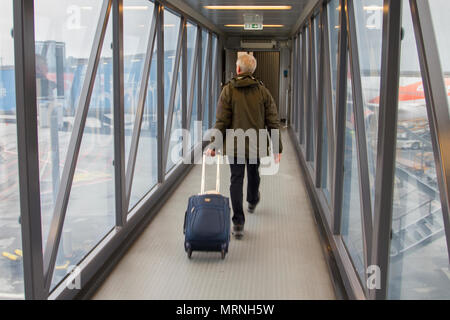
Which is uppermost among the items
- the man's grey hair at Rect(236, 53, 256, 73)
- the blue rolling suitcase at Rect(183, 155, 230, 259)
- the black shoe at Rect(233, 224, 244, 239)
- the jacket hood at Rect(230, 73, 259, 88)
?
the man's grey hair at Rect(236, 53, 256, 73)

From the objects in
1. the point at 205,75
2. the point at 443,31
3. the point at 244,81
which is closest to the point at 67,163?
the point at 244,81

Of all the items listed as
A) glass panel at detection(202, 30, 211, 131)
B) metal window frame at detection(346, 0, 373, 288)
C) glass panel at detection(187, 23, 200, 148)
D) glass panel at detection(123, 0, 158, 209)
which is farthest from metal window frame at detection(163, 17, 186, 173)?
glass panel at detection(202, 30, 211, 131)

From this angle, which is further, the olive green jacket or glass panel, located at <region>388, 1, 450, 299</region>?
the olive green jacket

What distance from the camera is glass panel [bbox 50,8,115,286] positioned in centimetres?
341

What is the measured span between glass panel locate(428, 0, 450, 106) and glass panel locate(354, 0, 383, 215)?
1.03 metres

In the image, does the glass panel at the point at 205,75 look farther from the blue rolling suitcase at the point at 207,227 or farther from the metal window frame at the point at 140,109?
the blue rolling suitcase at the point at 207,227

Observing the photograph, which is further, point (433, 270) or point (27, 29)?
point (27, 29)

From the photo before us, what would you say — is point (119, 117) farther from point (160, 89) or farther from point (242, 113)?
point (160, 89)

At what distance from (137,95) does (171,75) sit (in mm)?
1795

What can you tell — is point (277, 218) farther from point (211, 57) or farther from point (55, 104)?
point (211, 57)

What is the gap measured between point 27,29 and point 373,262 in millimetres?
2160

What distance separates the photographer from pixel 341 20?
13.4 feet

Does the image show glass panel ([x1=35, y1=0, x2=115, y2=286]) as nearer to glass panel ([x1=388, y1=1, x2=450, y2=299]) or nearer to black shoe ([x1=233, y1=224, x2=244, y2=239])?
black shoe ([x1=233, y1=224, x2=244, y2=239])
